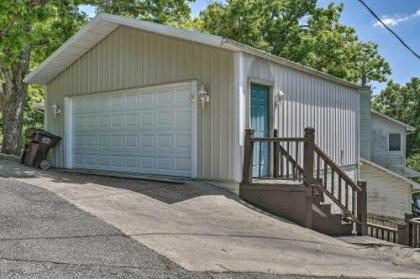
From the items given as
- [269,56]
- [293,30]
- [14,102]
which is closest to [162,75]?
[269,56]

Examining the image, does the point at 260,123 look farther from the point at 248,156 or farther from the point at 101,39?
the point at 101,39

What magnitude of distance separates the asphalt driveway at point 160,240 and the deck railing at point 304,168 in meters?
0.86

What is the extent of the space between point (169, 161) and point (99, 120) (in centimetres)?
293

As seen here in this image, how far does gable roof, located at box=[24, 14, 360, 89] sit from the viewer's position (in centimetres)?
785

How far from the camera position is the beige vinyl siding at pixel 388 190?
17.0m

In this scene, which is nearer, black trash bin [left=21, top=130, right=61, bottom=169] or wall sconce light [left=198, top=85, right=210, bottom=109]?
wall sconce light [left=198, top=85, right=210, bottom=109]

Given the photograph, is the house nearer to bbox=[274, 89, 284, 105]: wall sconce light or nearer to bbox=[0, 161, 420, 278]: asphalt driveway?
bbox=[274, 89, 284, 105]: wall sconce light

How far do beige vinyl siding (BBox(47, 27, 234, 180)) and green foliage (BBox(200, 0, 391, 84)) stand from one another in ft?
41.3

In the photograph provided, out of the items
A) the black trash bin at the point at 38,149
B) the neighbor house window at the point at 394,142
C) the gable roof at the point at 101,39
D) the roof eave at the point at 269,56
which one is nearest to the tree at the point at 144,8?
the gable roof at the point at 101,39

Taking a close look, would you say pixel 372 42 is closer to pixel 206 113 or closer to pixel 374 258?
pixel 206 113

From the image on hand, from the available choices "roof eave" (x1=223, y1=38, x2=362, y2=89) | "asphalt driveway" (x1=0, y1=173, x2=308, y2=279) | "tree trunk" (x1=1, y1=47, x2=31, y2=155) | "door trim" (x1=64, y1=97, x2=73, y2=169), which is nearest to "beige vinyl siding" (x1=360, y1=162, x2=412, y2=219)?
"roof eave" (x1=223, y1=38, x2=362, y2=89)

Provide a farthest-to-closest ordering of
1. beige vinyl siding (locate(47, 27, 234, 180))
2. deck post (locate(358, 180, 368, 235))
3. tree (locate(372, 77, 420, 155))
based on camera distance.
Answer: tree (locate(372, 77, 420, 155)) → beige vinyl siding (locate(47, 27, 234, 180)) → deck post (locate(358, 180, 368, 235))

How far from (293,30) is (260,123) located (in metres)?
14.7

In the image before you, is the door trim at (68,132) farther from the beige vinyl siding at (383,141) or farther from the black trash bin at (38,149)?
the beige vinyl siding at (383,141)
